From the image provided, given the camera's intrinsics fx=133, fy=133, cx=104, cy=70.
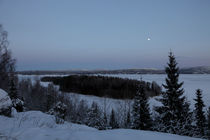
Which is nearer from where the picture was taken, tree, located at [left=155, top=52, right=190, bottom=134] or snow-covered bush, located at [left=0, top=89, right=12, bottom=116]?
snow-covered bush, located at [left=0, top=89, right=12, bottom=116]

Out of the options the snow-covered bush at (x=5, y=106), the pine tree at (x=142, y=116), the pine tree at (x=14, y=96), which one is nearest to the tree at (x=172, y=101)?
the pine tree at (x=142, y=116)

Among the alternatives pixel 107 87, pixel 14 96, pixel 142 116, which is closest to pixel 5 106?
pixel 142 116

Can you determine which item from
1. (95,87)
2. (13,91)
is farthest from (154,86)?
(13,91)

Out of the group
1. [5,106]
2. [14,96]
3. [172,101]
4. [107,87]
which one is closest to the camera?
[5,106]

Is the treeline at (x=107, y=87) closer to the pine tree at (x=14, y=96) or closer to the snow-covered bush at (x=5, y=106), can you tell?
the pine tree at (x=14, y=96)

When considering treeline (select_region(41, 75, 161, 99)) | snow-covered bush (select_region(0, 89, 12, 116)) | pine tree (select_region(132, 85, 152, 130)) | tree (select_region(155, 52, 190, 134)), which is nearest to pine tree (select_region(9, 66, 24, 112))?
snow-covered bush (select_region(0, 89, 12, 116))

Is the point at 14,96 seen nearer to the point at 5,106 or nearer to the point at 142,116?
the point at 5,106

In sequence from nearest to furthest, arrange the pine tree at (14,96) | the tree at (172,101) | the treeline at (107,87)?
the tree at (172,101) < the pine tree at (14,96) < the treeline at (107,87)

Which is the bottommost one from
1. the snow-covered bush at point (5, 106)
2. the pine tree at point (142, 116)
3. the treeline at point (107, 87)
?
the treeline at point (107, 87)

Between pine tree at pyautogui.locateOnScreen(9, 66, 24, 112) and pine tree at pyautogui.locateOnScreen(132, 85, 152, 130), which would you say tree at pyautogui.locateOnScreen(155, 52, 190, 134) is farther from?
pine tree at pyautogui.locateOnScreen(9, 66, 24, 112)

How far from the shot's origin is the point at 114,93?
153 ft

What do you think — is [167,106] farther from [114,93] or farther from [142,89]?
[114,93]

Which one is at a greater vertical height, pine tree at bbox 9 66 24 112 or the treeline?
pine tree at bbox 9 66 24 112

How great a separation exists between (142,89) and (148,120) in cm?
285
